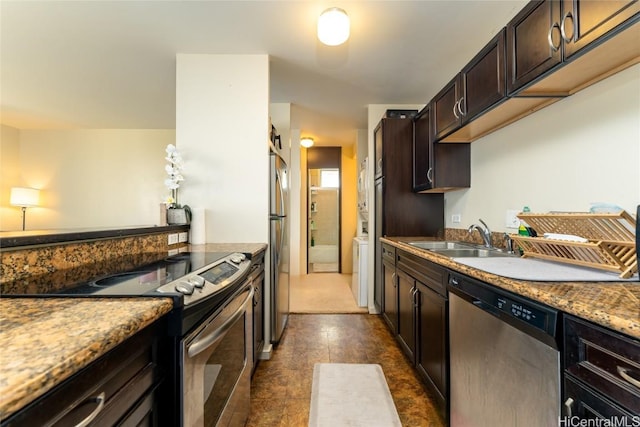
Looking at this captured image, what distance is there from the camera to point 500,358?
1.07 metres

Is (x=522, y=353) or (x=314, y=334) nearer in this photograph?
(x=522, y=353)

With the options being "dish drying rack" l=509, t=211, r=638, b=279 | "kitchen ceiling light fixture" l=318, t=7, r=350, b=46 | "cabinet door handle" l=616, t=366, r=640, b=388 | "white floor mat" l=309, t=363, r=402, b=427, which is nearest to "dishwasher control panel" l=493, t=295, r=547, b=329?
"cabinet door handle" l=616, t=366, r=640, b=388

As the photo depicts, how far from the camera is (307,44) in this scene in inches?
86.5

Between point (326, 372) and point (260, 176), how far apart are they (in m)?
1.65

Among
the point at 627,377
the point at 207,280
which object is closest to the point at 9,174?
the point at 207,280

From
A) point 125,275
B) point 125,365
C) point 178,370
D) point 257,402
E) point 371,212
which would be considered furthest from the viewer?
point 371,212

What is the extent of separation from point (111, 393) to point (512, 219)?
89.3 inches

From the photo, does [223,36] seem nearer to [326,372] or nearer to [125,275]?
[125,275]

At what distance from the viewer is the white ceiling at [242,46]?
1837mm

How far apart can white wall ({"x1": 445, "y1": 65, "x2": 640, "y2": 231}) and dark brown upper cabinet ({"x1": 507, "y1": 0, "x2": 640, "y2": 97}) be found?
11cm

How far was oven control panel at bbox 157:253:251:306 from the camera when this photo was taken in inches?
33.5

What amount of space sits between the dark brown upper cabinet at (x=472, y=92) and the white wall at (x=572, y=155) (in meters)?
0.33

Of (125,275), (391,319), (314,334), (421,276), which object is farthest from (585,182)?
(314,334)

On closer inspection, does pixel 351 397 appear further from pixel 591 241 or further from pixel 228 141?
pixel 228 141
